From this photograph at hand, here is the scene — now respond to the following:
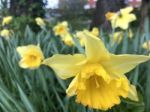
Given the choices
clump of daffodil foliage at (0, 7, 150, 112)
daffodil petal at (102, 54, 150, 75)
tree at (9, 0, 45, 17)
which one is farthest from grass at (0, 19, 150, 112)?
tree at (9, 0, 45, 17)

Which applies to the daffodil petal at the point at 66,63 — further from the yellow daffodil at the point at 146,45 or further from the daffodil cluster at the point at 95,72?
the yellow daffodil at the point at 146,45

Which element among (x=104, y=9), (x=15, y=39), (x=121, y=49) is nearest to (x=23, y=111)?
(x=121, y=49)

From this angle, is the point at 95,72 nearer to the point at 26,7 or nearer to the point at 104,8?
the point at 26,7

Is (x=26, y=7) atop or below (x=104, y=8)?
atop

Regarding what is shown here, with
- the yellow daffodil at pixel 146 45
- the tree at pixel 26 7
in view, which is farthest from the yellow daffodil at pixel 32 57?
the tree at pixel 26 7

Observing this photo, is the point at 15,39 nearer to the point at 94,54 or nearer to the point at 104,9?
the point at 94,54

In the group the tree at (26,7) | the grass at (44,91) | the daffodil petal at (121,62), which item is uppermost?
the daffodil petal at (121,62)

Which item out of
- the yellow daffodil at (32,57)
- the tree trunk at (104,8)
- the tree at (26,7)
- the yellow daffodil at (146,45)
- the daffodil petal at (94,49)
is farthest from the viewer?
the tree trunk at (104,8)

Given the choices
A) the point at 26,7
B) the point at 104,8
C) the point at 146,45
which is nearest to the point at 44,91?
the point at 146,45
